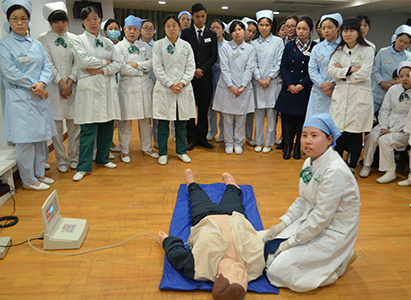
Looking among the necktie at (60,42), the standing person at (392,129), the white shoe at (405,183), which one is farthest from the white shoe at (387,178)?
the necktie at (60,42)

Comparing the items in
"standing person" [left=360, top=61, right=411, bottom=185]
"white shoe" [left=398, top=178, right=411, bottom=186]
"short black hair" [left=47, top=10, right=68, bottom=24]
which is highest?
"short black hair" [left=47, top=10, right=68, bottom=24]

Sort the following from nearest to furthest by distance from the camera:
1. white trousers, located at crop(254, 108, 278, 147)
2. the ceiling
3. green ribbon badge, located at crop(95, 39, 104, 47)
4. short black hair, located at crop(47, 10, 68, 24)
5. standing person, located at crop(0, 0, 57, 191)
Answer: standing person, located at crop(0, 0, 57, 191)
short black hair, located at crop(47, 10, 68, 24)
green ribbon badge, located at crop(95, 39, 104, 47)
white trousers, located at crop(254, 108, 278, 147)
the ceiling

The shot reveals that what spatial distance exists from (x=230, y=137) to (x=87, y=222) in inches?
99.2

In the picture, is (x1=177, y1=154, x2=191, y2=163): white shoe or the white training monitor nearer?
the white training monitor

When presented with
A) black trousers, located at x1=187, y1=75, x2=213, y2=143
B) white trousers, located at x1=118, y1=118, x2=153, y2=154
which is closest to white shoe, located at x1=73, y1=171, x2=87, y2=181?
white trousers, located at x1=118, y1=118, x2=153, y2=154

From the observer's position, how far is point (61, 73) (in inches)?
149

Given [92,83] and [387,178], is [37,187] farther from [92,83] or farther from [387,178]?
[387,178]

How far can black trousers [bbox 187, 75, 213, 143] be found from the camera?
475 centimetres

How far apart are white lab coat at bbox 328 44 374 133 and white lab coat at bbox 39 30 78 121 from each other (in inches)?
113

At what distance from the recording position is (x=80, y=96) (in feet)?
12.3

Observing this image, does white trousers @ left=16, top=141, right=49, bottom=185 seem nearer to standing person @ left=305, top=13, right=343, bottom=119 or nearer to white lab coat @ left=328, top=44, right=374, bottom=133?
standing person @ left=305, top=13, right=343, bottom=119

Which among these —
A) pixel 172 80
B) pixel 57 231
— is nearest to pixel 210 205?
pixel 57 231

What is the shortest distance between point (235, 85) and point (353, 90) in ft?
4.98

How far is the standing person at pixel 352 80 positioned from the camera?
3668 millimetres
